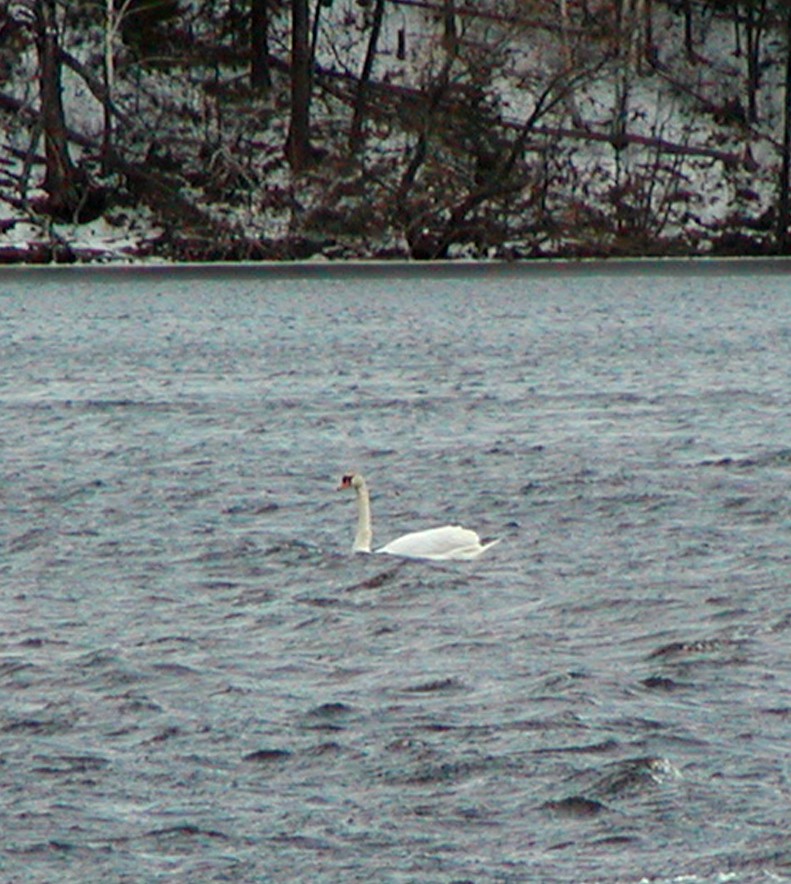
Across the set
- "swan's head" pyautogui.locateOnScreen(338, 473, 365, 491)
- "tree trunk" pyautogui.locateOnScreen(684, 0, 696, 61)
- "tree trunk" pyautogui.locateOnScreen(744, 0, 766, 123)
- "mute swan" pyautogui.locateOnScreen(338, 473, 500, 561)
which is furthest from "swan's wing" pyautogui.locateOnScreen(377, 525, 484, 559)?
"tree trunk" pyautogui.locateOnScreen(684, 0, 696, 61)

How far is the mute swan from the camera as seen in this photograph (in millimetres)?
15953

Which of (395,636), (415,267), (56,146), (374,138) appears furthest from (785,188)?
(395,636)

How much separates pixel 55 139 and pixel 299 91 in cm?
769

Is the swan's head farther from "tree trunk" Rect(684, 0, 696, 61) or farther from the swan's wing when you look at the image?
"tree trunk" Rect(684, 0, 696, 61)

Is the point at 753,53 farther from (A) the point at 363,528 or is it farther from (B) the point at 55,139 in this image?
(A) the point at 363,528

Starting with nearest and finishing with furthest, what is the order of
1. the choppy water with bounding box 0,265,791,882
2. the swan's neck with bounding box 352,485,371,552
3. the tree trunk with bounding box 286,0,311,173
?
1. the choppy water with bounding box 0,265,791,882
2. the swan's neck with bounding box 352,485,371,552
3. the tree trunk with bounding box 286,0,311,173

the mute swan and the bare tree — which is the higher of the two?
the bare tree

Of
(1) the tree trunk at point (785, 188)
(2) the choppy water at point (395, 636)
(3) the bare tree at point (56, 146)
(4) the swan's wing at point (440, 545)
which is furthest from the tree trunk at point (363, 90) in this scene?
(4) the swan's wing at point (440, 545)

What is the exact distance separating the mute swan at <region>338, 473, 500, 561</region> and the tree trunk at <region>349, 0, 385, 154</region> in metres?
55.0

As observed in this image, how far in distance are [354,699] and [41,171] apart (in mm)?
60716

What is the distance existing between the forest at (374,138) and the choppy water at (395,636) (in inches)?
1488

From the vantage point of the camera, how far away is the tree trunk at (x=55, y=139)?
66625 millimetres

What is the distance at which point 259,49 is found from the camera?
74.2 meters

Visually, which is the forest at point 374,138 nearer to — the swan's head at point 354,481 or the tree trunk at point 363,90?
the tree trunk at point 363,90
